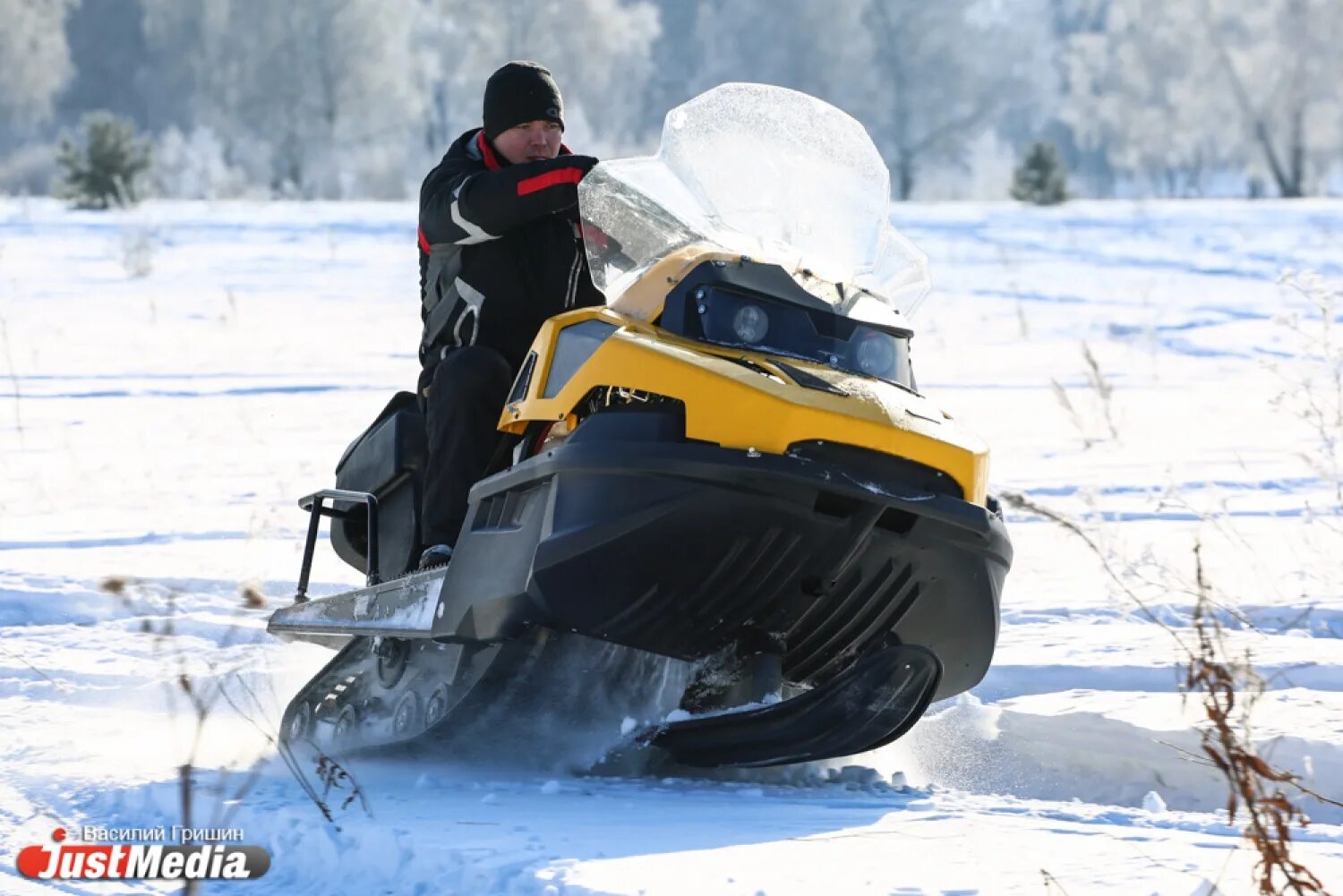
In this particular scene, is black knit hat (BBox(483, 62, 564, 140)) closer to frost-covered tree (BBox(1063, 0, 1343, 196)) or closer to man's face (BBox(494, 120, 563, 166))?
man's face (BBox(494, 120, 563, 166))

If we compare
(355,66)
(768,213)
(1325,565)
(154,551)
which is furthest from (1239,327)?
(355,66)

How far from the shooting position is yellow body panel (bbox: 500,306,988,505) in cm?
344

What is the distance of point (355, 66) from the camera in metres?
53.4

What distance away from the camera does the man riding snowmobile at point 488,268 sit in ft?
13.7

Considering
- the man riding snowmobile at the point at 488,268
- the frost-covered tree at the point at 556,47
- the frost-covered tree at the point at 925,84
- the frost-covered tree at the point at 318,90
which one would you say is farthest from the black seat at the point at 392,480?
the frost-covered tree at the point at 925,84

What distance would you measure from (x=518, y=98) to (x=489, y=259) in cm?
40

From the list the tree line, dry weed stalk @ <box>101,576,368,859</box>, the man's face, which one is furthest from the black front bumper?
the tree line

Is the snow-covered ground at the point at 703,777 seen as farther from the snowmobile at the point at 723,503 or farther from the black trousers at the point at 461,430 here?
the black trousers at the point at 461,430

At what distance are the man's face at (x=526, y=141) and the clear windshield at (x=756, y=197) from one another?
43cm

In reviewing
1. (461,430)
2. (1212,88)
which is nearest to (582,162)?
(461,430)

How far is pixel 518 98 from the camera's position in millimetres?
4383

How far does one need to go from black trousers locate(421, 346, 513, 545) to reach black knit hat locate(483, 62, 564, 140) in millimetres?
595

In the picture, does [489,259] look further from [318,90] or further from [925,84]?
[925,84]

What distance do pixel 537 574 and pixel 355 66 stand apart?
171 ft
